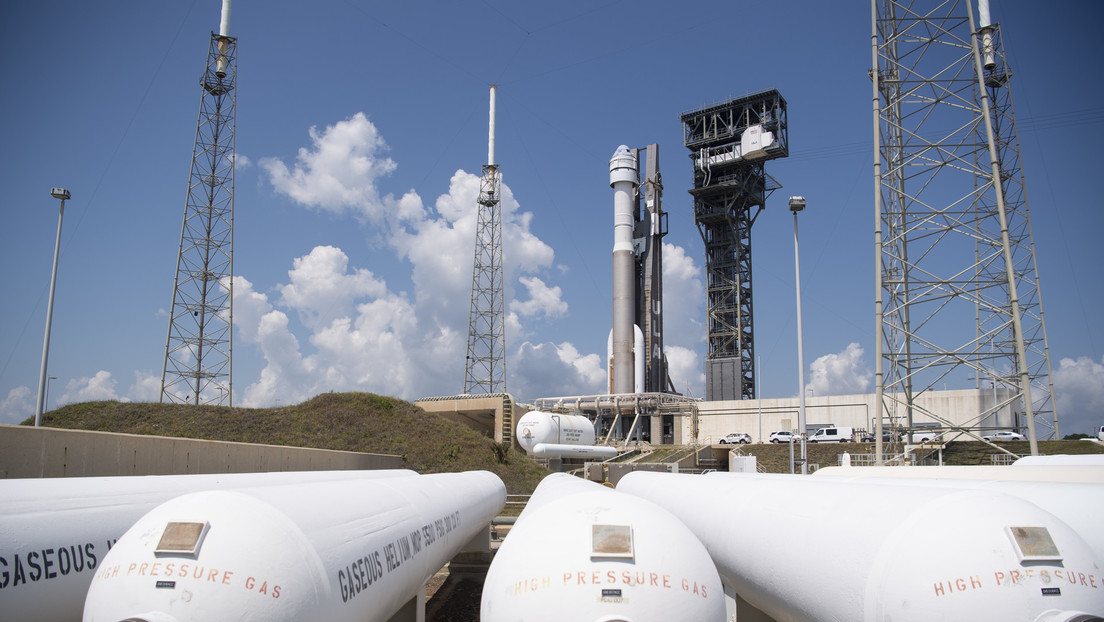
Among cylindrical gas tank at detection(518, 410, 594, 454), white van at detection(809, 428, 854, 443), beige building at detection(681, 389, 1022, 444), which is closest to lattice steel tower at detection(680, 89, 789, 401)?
beige building at detection(681, 389, 1022, 444)

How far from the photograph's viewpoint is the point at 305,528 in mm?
5285

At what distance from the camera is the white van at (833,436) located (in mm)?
46659

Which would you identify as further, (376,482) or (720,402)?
(720,402)

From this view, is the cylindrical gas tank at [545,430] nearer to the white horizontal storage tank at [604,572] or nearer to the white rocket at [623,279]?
the white rocket at [623,279]

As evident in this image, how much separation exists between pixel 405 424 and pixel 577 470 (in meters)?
10.2

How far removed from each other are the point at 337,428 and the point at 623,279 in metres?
29.1

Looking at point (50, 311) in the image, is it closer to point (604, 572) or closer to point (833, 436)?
point (604, 572)

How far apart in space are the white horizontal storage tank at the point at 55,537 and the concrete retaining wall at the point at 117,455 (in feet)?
15.7

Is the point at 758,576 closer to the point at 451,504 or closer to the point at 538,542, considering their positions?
the point at 538,542

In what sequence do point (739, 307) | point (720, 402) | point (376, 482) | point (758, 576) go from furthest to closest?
point (739, 307)
point (720, 402)
point (376, 482)
point (758, 576)

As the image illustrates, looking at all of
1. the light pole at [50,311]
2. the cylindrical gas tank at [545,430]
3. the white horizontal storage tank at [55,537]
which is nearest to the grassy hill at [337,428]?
the cylindrical gas tank at [545,430]

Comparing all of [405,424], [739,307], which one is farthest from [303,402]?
[739,307]

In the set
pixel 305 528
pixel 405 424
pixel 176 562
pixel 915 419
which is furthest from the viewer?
pixel 915 419

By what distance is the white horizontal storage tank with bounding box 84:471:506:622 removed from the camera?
446cm
